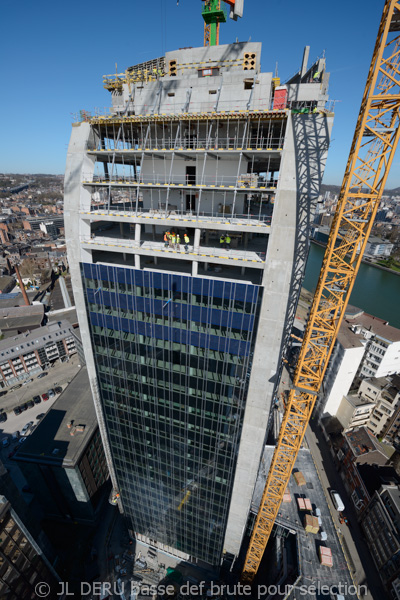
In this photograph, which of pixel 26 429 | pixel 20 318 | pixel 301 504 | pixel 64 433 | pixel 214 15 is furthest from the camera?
pixel 20 318

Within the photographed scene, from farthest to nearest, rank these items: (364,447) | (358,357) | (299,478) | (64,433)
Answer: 1. (358,357)
2. (364,447)
3. (64,433)
4. (299,478)

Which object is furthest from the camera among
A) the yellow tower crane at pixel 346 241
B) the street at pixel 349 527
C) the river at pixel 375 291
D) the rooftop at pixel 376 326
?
the river at pixel 375 291

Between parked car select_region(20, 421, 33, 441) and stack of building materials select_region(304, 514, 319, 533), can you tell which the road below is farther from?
stack of building materials select_region(304, 514, 319, 533)

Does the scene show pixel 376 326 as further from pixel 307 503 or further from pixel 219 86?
pixel 219 86

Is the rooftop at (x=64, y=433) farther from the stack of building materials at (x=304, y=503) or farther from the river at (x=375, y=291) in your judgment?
the river at (x=375, y=291)

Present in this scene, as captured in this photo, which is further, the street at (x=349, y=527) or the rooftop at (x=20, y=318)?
the rooftop at (x=20, y=318)

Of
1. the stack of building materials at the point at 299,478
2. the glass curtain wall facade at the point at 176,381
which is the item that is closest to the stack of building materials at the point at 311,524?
the stack of building materials at the point at 299,478

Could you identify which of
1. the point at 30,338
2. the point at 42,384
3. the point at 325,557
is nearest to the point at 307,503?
the point at 325,557
